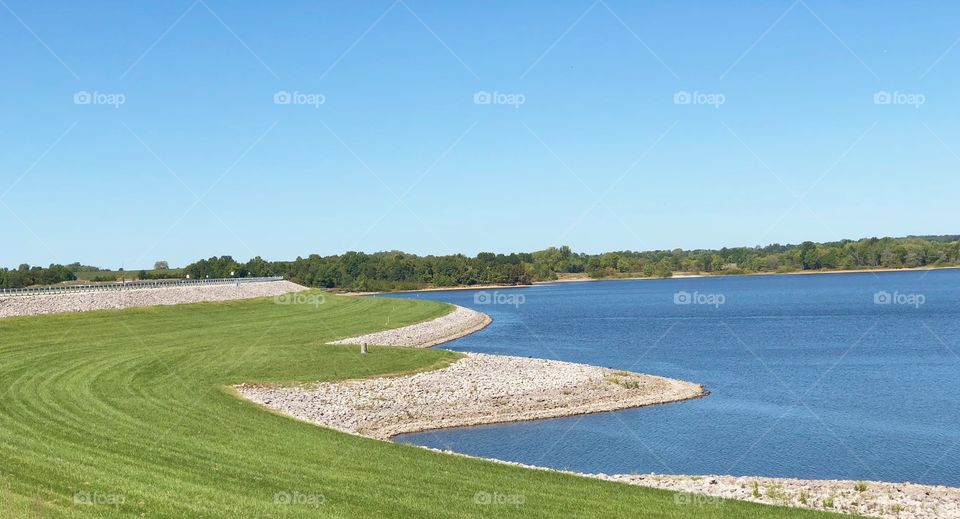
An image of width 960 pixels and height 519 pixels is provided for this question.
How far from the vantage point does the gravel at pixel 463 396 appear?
35094 millimetres

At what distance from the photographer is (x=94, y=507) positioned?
47.1ft

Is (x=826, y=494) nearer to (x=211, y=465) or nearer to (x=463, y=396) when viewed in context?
(x=211, y=465)

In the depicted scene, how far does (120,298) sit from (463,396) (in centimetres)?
5429

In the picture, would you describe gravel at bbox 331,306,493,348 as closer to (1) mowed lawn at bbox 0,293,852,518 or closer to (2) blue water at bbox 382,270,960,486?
(2) blue water at bbox 382,270,960,486

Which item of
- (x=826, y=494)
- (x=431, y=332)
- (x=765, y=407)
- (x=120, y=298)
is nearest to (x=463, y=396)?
(x=765, y=407)

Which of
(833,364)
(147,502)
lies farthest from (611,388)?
(147,502)

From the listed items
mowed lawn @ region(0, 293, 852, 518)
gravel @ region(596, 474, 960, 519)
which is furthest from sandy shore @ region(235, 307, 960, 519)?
mowed lawn @ region(0, 293, 852, 518)

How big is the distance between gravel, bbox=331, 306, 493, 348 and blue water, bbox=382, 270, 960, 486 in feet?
9.39

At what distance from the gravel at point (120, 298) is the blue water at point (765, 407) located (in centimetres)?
3379

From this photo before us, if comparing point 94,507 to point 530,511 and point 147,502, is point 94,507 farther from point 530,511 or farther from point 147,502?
point 530,511

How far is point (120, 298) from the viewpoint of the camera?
81062 mm

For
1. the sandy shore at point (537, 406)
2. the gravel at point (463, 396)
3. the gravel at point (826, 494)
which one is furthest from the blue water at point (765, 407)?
the gravel at point (826, 494)

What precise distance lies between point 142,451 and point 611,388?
28.0 metres

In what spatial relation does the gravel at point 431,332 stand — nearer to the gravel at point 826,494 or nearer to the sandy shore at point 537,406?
the sandy shore at point 537,406
